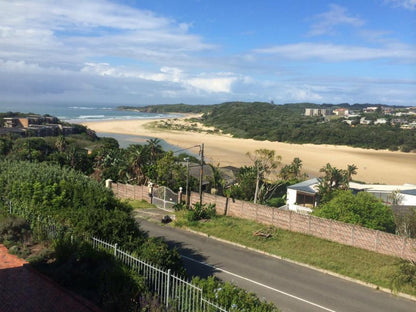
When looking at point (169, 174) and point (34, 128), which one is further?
point (34, 128)

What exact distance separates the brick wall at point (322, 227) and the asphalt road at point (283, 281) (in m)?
3.95

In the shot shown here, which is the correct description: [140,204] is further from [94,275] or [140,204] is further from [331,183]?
[94,275]

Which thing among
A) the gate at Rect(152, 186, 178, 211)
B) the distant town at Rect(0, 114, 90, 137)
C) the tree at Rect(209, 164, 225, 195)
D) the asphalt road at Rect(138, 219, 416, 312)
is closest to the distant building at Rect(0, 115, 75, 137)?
the distant town at Rect(0, 114, 90, 137)

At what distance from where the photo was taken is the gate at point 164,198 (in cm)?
2958

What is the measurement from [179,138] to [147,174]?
6815cm

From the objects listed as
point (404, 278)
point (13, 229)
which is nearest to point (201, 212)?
point (404, 278)

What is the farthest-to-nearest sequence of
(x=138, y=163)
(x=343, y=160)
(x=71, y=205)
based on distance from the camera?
(x=343, y=160) → (x=138, y=163) → (x=71, y=205)

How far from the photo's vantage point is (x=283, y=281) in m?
17.0

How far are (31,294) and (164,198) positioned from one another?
19.5 m

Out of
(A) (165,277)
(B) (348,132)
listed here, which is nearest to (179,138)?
(B) (348,132)

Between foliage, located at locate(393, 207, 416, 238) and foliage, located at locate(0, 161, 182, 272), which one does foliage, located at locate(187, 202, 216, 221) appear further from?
foliage, located at locate(393, 207, 416, 238)

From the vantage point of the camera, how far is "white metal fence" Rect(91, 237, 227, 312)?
8.97 metres

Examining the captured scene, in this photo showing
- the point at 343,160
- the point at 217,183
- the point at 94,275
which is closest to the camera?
the point at 94,275

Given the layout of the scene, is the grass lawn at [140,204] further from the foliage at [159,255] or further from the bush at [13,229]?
the foliage at [159,255]
